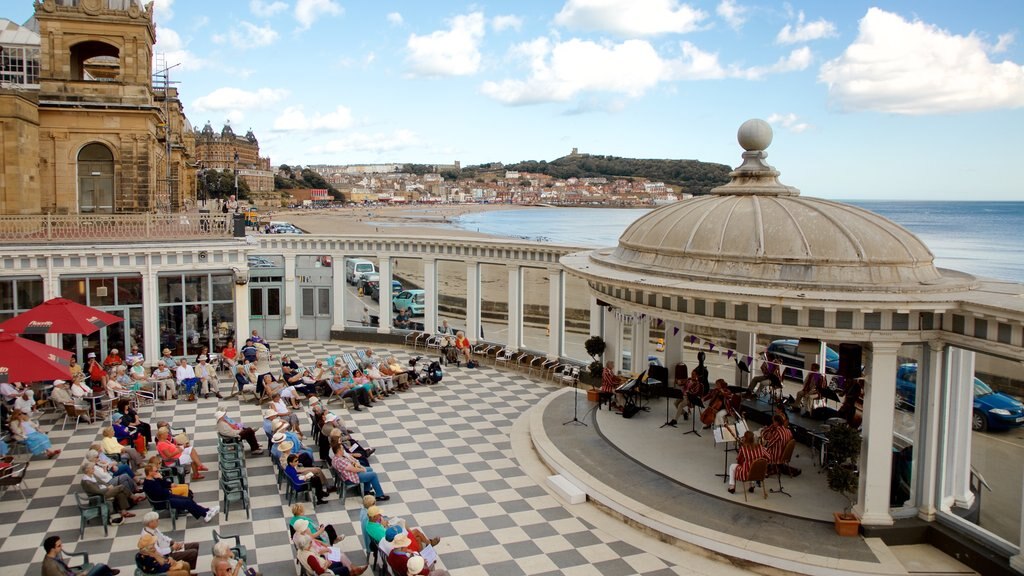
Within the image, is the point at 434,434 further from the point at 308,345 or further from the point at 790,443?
the point at 308,345

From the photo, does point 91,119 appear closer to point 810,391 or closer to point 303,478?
point 303,478

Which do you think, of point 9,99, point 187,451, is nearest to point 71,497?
point 187,451

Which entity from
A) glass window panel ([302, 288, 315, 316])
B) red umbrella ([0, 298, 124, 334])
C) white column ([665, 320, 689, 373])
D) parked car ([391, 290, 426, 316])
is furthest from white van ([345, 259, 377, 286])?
white column ([665, 320, 689, 373])

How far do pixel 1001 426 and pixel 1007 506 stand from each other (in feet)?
16.7

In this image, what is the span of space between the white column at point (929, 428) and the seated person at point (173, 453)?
11.8 meters

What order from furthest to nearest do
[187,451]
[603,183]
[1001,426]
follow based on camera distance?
[603,183] < [1001,426] < [187,451]

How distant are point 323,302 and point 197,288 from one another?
544 centimetres

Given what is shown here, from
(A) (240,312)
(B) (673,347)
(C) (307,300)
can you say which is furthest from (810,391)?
(C) (307,300)

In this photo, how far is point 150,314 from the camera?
21703mm

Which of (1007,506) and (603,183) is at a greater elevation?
(603,183)

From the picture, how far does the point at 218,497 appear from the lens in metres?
13.0

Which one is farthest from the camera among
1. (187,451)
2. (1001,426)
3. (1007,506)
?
(1001,426)

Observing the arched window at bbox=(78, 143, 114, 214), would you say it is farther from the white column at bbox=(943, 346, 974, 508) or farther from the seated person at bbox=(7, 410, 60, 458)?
the white column at bbox=(943, 346, 974, 508)

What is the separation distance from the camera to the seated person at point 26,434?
45.9 feet
